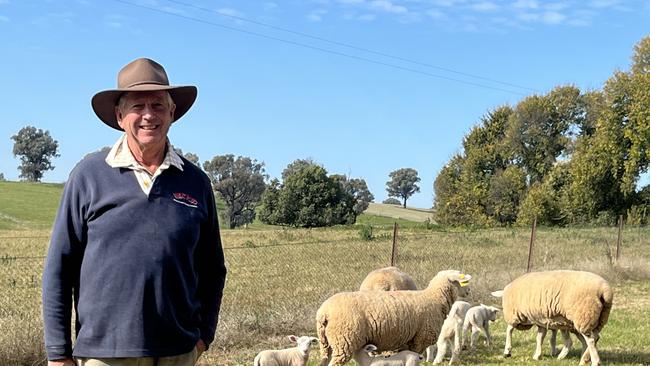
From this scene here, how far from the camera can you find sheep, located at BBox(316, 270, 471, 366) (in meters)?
7.06

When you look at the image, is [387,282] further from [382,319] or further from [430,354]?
[382,319]

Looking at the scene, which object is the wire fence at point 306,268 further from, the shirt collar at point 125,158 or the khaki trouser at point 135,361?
the shirt collar at point 125,158

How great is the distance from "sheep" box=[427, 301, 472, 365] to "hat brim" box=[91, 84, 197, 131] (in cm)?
600

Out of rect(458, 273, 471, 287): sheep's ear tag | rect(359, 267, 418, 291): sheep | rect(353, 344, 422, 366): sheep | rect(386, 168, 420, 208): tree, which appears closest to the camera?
rect(353, 344, 422, 366): sheep

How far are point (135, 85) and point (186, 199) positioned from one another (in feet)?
1.88

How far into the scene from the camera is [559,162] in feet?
157

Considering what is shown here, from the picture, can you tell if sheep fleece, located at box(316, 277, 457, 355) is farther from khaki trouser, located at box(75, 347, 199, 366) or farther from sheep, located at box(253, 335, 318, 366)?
khaki trouser, located at box(75, 347, 199, 366)

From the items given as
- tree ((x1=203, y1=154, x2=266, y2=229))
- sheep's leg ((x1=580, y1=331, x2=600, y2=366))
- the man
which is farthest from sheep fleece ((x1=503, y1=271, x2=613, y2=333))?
tree ((x1=203, y1=154, x2=266, y2=229))

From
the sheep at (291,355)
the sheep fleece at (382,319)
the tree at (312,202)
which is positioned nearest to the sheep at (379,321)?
the sheep fleece at (382,319)

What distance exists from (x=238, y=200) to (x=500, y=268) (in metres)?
63.4

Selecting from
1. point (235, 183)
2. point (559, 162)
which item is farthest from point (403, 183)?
point (559, 162)

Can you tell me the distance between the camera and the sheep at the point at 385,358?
6.74 metres

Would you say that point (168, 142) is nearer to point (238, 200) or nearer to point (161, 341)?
point (161, 341)

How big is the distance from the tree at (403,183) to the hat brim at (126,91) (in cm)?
13329
